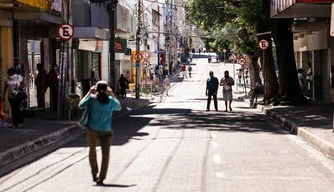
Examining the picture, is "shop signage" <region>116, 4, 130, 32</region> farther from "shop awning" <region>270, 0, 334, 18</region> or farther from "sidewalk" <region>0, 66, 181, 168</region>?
"sidewalk" <region>0, 66, 181, 168</region>

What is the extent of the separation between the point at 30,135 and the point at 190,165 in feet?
20.5

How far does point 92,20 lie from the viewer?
33625 mm

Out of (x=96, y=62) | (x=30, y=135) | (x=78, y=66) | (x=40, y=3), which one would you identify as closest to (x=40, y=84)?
(x=40, y=3)

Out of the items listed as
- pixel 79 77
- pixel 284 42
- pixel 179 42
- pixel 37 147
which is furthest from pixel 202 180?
pixel 179 42

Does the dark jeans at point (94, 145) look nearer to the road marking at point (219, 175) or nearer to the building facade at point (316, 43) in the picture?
the road marking at point (219, 175)

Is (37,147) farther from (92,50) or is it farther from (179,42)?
(179,42)

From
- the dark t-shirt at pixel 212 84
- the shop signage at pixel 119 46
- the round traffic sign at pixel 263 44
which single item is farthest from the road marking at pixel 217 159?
the shop signage at pixel 119 46

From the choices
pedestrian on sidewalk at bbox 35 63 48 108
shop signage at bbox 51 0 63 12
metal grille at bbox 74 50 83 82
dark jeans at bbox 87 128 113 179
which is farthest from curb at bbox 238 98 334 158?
metal grille at bbox 74 50 83 82

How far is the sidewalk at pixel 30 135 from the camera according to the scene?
1387cm

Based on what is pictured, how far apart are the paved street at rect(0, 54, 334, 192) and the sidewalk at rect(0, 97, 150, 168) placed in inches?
24.4

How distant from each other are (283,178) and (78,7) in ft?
76.3

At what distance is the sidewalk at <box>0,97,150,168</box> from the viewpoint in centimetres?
1387

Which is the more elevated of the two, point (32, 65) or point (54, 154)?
point (32, 65)

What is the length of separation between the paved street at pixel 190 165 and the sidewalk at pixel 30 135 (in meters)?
0.62
